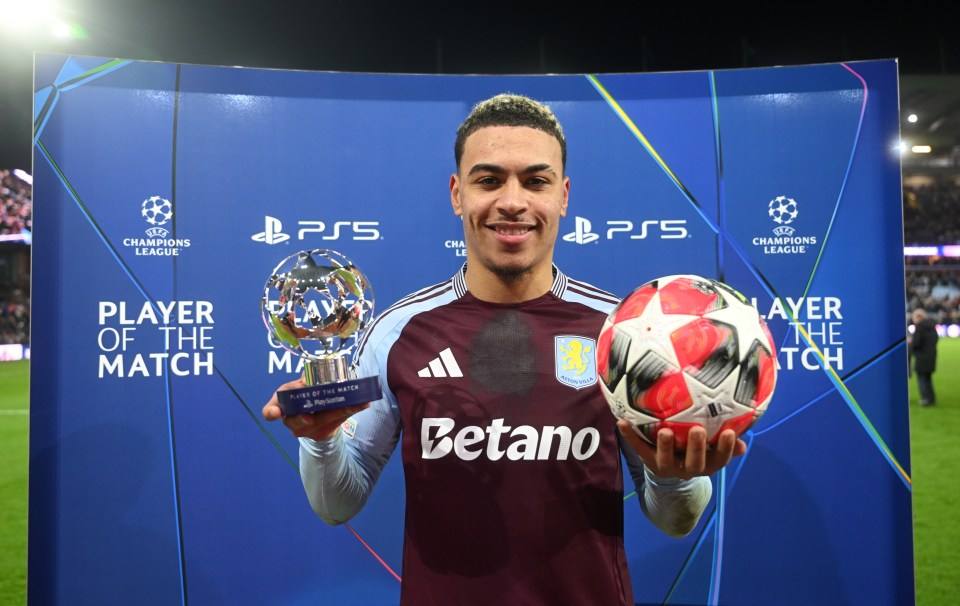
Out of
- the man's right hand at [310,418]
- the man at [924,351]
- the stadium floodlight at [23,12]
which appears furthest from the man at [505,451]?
the man at [924,351]

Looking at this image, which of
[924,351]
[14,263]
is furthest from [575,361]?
[14,263]

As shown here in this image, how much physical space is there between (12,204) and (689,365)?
27.0m

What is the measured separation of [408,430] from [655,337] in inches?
28.2

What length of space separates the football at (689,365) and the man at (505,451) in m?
0.29

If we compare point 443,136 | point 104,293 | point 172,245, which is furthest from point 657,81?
point 104,293

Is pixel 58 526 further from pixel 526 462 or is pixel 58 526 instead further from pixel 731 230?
pixel 731 230

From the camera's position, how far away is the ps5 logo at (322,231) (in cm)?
280

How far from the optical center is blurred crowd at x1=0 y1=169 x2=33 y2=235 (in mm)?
21375

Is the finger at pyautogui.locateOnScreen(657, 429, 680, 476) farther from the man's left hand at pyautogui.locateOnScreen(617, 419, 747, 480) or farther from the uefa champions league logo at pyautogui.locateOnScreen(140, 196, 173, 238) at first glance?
the uefa champions league logo at pyautogui.locateOnScreen(140, 196, 173, 238)

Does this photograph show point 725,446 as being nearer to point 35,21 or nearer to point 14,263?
point 35,21

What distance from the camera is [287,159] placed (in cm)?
281

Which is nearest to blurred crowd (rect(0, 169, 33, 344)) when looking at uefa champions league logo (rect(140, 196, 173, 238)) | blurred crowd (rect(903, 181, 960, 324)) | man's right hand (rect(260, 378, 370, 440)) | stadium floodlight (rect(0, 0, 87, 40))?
stadium floodlight (rect(0, 0, 87, 40))

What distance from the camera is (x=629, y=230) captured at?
2.88 m

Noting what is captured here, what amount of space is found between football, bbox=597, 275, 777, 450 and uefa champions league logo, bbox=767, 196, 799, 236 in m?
1.78
